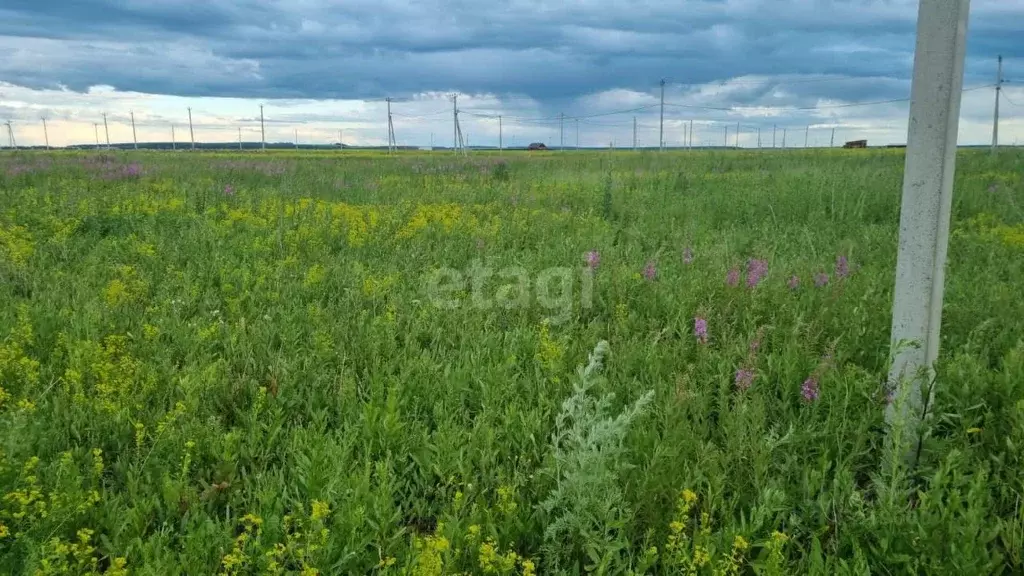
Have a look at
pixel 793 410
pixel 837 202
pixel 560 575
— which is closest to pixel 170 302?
pixel 560 575

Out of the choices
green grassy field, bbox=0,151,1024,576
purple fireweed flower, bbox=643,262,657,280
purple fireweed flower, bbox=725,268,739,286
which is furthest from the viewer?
purple fireweed flower, bbox=643,262,657,280

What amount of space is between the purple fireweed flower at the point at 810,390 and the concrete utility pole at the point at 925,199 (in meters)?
0.52

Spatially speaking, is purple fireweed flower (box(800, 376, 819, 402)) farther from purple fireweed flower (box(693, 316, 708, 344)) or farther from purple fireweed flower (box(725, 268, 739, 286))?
purple fireweed flower (box(725, 268, 739, 286))

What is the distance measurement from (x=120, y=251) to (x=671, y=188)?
9.19 meters

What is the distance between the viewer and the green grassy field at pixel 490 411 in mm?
2375

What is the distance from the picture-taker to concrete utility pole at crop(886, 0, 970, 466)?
2.40m

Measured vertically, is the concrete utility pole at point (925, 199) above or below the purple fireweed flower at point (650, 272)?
above

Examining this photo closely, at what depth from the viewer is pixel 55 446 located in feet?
9.93

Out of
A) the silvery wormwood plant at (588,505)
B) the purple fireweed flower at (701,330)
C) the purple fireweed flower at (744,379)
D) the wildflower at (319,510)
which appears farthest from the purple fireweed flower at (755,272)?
the wildflower at (319,510)

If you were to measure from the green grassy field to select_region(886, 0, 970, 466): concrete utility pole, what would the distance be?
226 mm

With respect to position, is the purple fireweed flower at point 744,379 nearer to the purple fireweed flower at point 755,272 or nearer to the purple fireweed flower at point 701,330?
the purple fireweed flower at point 701,330

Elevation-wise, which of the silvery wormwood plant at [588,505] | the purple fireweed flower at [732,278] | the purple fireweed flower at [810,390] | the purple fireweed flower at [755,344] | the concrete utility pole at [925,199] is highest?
the concrete utility pole at [925,199]

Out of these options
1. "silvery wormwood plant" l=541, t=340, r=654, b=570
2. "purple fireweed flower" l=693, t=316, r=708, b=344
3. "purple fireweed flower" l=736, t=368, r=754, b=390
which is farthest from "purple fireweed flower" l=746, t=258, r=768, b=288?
"silvery wormwood plant" l=541, t=340, r=654, b=570

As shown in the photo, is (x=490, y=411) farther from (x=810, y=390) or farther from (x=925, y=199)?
(x=925, y=199)
